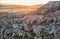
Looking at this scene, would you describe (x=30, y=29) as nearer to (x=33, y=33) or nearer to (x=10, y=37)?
(x=33, y=33)

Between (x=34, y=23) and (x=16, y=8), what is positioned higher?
(x=16, y=8)

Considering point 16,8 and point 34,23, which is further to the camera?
point 16,8

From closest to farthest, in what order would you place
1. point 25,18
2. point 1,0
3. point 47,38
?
point 47,38 < point 25,18 < point 1,0

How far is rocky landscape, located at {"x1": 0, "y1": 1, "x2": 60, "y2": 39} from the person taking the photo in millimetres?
1327

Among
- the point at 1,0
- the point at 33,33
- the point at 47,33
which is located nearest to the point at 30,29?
the point at 33,33

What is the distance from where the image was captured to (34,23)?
1398 millimetres

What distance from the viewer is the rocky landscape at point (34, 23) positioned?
133 cm

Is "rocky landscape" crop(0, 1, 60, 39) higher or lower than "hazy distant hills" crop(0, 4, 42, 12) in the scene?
lower

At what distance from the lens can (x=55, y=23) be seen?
1362 millimetres

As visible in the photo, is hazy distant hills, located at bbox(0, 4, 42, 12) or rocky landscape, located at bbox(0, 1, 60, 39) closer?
rocky landscape, located at bbox(0, 1, 60, 39)

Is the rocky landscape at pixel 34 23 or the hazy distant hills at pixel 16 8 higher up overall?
the hazy distant hills at pixel 16 8

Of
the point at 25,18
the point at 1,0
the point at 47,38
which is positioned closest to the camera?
the point at 47,38

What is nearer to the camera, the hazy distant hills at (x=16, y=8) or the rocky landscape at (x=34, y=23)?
the rocky landscape at (x=34, y=23)

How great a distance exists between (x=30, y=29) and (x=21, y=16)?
196mm
